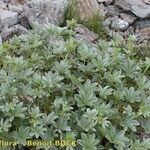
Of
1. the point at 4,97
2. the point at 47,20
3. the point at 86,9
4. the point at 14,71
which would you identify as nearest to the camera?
the point at 4,97

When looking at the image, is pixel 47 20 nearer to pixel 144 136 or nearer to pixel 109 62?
pixel 109 62

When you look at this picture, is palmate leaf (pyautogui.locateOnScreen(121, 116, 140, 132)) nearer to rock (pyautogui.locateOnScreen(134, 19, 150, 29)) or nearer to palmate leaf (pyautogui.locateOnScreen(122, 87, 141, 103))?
palmate leaf (pyautogui.locateOnScreen(122, 87, 141, 103))

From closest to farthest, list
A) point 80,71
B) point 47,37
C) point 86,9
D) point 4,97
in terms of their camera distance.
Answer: point 4,97 → point 80,71 → point 47,37 → point 86,9

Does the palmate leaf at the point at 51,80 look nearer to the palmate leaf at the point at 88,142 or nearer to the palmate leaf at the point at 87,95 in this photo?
the palmate leaf at the point at 87,95

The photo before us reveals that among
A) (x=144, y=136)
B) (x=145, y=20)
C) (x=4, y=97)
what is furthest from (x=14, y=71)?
(x=145, y=20)

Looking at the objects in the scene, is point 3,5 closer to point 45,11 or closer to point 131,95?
point 45,11

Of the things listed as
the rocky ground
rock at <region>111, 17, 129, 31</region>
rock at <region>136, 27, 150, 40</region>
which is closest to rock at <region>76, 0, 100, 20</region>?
the rocky ground

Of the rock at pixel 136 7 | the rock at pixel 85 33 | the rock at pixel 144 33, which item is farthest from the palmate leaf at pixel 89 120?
the rock at pixel 136 7
